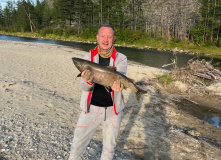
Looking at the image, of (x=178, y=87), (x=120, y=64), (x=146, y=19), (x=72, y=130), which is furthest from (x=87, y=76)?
(x=146, y=19)

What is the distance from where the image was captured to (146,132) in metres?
5.59

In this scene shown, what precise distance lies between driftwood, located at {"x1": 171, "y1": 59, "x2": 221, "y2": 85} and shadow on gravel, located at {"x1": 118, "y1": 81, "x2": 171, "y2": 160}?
448 centimetres

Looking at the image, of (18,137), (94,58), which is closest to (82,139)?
(94,58)

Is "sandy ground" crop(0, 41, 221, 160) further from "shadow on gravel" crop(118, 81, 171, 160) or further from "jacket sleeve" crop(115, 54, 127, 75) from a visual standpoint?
"jacket sleeve" crop(115, 54, 127, 75)

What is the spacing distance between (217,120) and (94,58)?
23.6 feet

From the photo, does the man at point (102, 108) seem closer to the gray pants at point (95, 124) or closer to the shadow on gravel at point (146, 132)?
the gray pants at point (95, 124)

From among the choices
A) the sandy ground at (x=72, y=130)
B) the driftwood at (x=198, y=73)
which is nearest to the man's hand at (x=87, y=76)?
the sandy ground at (x=72, y=130)

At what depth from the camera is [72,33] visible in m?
57.7

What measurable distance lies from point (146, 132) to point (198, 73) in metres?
8.95

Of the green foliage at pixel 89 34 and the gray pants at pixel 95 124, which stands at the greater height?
the green foliage at pixel 89 34

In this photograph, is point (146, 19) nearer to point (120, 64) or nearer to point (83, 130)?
point (120, 64)

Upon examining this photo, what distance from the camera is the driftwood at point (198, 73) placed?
11750 mm

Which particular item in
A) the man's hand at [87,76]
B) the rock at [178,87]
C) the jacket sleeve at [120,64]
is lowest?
the rock at [178,87]

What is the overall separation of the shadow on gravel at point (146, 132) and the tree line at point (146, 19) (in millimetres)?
40187
